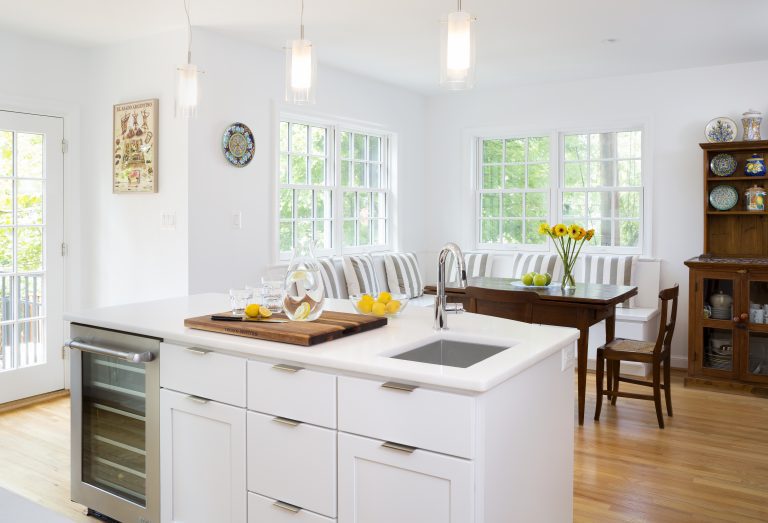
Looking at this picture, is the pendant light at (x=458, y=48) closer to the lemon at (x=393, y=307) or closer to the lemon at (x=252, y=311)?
the lemon at (x=393, y=307)

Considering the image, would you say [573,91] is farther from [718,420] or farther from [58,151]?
[58,151]

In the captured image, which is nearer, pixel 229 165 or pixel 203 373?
pixel 203 373

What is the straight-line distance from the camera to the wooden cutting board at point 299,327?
222 centimetres

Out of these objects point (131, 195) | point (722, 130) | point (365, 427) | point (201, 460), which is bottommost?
point (201, 460)

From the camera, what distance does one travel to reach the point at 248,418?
2.25 metres

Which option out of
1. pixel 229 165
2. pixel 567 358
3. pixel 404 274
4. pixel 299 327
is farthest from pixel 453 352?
pixel 404 274

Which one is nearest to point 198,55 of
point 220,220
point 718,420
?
point 220,220

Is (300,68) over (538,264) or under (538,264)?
over

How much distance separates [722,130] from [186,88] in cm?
427

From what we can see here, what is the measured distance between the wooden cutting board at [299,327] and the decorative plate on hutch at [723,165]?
3.94 meters

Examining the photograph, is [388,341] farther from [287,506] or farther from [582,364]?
[582,364]

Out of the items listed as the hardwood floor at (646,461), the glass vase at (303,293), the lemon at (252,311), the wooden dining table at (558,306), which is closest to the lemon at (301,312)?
the glass vase at (303,293)

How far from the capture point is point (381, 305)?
270 cm

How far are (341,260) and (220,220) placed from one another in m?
1.29
